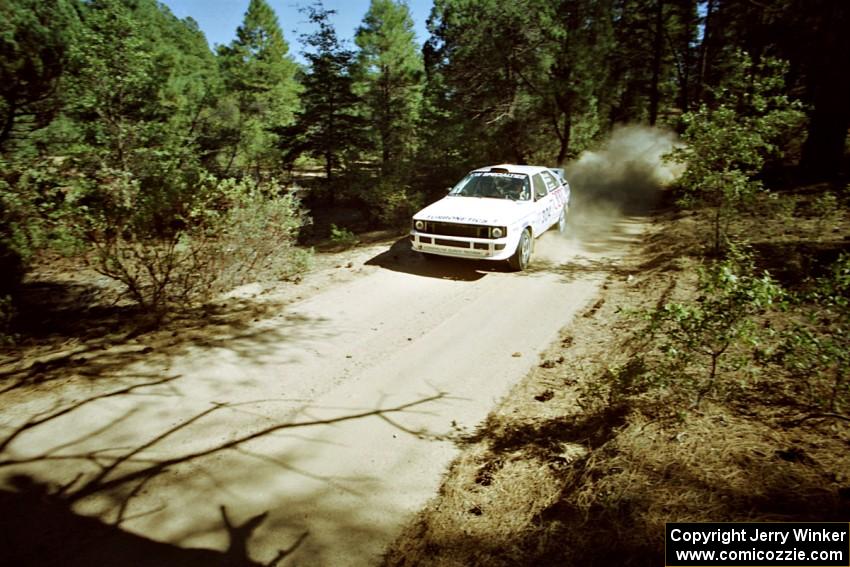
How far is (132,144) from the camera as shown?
16.2 meters

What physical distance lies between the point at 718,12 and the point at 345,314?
85.4ft

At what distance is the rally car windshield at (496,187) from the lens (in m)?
9.32

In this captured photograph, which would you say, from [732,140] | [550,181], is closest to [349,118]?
[550,181]

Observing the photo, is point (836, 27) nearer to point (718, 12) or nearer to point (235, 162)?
point (718, 12)

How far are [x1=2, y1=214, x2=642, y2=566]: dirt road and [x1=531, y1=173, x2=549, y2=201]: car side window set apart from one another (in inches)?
143

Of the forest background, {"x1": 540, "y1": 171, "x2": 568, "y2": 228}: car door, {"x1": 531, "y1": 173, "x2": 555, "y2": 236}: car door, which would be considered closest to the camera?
the forest background

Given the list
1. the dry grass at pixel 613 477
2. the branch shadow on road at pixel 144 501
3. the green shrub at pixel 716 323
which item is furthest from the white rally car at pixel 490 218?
the branch shadow on road at pixel 144 501

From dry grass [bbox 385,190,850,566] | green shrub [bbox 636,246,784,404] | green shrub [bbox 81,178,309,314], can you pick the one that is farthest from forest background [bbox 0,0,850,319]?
green shrub [bbox 636,246,784,404]

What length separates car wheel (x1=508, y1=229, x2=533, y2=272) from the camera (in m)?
8.61

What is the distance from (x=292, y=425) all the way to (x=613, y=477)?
2.65 metres

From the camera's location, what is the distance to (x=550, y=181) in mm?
10875

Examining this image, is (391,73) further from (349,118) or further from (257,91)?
(257,91)

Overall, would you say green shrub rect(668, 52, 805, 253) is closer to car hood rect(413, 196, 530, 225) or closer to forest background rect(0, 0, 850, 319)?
forest background rect(0, 0, 850, 319)

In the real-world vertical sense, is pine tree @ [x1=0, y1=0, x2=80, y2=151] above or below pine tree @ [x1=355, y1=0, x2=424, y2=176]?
below
